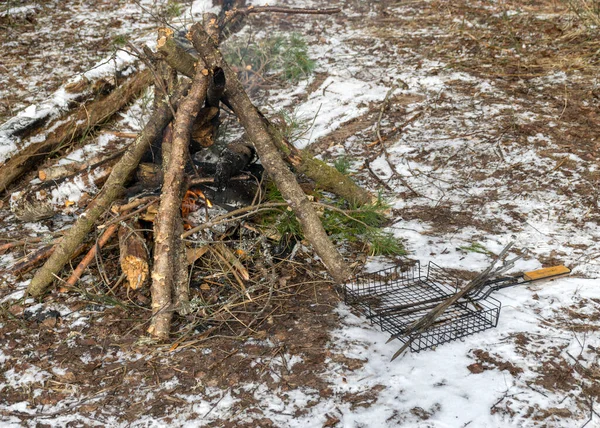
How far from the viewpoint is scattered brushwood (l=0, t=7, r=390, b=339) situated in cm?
382

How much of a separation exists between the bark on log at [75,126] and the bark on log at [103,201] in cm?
170

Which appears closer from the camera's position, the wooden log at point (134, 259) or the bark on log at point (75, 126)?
the wooden log at point (134, 259)

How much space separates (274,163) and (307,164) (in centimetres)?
49

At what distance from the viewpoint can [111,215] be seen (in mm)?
4238

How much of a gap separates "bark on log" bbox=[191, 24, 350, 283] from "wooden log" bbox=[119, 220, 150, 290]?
1043 millimetres

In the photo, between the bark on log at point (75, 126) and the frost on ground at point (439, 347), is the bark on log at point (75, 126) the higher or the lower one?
the higher one

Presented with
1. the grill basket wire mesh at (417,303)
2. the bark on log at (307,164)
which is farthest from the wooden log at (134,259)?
the grill basket wire mesh at (417,303)

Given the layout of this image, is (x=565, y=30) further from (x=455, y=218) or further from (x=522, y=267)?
(x=522, y=267)

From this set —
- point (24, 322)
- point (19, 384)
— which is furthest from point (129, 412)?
point (24, 322)

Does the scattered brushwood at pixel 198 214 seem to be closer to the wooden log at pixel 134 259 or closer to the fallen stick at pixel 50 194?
the wooden log at pixel 134 259

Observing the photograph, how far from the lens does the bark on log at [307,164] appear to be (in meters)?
3.98

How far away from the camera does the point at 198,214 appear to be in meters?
4.27

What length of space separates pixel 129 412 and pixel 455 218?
299 cm

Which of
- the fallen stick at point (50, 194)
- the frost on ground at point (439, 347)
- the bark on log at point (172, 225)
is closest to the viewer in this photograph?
the frost on ground at point (439, 347)
